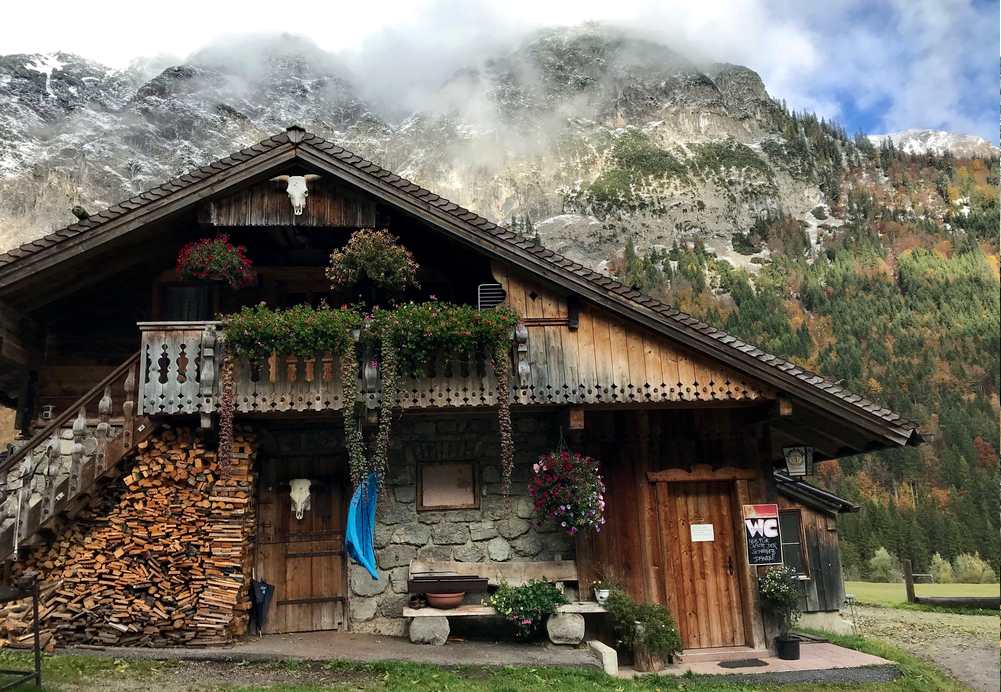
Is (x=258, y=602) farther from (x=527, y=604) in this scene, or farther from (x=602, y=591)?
(x=602, y=591)

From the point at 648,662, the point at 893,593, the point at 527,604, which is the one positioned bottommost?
the point at 893,593

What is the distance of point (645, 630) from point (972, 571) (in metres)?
30.0

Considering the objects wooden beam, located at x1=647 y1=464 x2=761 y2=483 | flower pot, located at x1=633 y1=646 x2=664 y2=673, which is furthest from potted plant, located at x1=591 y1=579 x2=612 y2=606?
wooden beam, located at x1=647 y1=464 x2=761 y2=483

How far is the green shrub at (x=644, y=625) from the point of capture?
10.3 meters

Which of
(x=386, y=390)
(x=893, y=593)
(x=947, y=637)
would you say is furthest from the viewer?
(x=893, y=593)

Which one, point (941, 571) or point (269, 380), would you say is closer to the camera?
point (269, 380)

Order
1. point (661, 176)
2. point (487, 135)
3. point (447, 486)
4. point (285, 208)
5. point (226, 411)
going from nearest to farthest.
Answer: point (226, 411) < point (285, 208) < point (447, 486) < point (661, 176) < point (487, 135)

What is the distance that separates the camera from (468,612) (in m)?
10.7

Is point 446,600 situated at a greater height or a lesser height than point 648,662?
greater

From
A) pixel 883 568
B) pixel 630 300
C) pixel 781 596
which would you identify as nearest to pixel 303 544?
pixel 630 300

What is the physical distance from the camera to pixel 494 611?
35.2 feet

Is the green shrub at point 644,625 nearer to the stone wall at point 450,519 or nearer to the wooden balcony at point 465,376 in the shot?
the stone wall at point 450,519

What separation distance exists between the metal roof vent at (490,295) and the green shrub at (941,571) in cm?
2907

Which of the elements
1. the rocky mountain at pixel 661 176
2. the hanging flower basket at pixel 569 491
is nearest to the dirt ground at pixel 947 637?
the hanging flower basket at pixel 569 491
